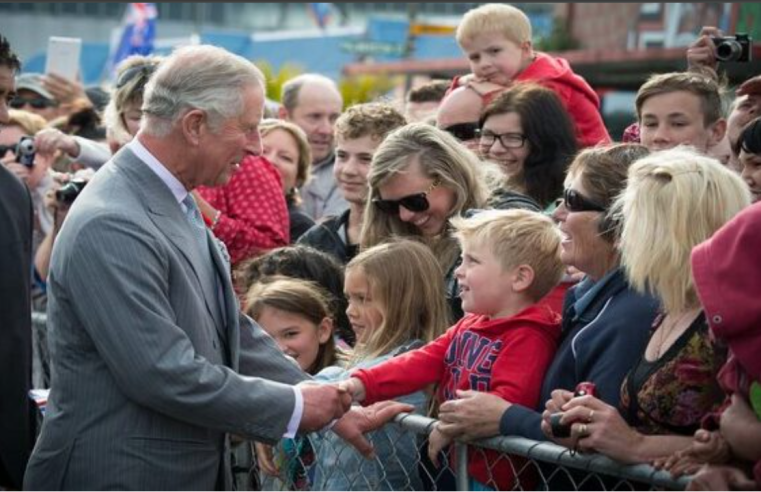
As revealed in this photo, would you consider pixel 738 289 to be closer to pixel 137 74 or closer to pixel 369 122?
pixel 369 122

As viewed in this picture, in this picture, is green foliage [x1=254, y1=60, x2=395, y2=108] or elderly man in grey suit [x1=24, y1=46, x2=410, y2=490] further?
green foliage [x1=254, y1=60, x2=395, y2=108]

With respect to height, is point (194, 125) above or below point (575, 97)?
above

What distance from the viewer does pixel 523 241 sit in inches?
184

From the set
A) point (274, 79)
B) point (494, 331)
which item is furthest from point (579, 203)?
point (274, 79)

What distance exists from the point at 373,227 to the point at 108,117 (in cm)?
173

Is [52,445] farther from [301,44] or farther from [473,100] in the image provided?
[301,44]

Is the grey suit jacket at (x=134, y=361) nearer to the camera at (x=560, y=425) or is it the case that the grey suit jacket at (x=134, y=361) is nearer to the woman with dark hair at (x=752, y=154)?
the camera at (x=560, y=425)

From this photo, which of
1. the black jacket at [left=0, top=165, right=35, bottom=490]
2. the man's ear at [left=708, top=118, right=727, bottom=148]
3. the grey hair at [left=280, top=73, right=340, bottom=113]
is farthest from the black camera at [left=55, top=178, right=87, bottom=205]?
the man's ear at [left=708, top=118, right=727, bottom=148]

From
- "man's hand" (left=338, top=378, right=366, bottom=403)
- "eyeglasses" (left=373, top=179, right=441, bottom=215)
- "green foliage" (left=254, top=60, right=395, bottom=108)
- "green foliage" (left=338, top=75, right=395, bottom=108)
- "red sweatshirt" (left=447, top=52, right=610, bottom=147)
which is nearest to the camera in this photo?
"man's hand" (left=338, top=378, right=366, bottom=403)

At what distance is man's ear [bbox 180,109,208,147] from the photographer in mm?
4238

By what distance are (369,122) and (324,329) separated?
4.33 ft

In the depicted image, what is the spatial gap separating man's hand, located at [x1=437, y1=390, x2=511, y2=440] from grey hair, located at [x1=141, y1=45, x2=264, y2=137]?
108 cm

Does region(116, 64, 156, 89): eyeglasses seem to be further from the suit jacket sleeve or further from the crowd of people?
the suit jacket sleeve

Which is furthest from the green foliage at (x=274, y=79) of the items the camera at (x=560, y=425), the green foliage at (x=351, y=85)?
the camera at (x=560, y=425)
